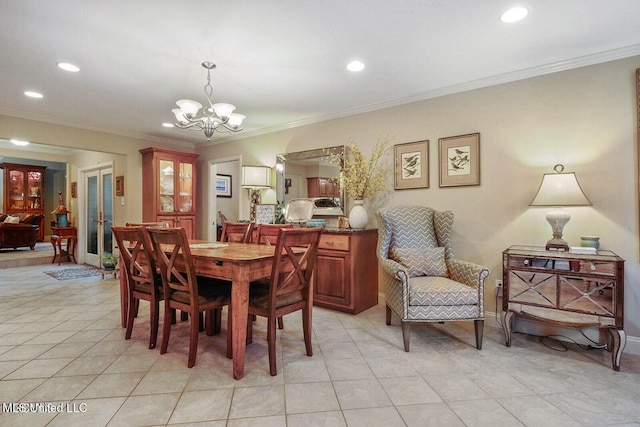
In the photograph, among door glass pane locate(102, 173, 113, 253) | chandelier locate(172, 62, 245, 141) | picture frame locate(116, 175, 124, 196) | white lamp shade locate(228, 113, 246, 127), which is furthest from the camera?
door glass pane locate(102, 173, 113, 253)

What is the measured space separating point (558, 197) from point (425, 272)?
46.8 inches

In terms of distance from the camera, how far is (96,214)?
6082 millimetres

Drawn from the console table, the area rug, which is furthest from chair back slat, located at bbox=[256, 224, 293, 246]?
the area rug

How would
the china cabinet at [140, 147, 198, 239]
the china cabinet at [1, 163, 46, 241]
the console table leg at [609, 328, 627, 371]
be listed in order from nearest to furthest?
the console table leg at [609, 328, 627, 371], the china cabinet at [140, 147, 198, 239], the china cabinet at [1, 163, 46, 241]

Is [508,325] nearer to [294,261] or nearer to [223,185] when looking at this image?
[294,261]

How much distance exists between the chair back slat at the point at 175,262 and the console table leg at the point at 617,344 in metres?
2.84

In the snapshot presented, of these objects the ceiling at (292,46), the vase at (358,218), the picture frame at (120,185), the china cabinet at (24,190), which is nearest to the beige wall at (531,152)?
the ceiling at (292,46)

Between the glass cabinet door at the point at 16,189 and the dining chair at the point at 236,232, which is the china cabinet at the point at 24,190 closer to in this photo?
the glass cabinet door at the point at 16,189

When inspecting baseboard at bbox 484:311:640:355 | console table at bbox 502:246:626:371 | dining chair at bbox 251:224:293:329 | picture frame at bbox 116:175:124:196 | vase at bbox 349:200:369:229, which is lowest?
baseboard at bbox 484:311:640:355

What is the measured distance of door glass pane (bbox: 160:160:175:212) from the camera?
5137 mm

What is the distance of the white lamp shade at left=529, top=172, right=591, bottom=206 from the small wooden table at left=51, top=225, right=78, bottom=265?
7.98 m

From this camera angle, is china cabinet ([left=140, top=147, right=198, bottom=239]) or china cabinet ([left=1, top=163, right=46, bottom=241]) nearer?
china cabinet ([left=140, top=147, right=198, bottom=239])

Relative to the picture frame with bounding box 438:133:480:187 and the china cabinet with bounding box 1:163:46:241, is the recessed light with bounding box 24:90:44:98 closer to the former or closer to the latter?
the picture frame with bounding box 438:133:480:187

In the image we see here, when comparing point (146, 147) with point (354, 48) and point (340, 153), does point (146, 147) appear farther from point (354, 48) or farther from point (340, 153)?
point (354, 48)
